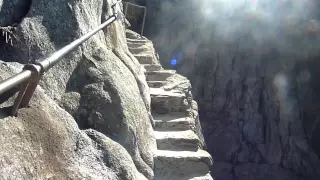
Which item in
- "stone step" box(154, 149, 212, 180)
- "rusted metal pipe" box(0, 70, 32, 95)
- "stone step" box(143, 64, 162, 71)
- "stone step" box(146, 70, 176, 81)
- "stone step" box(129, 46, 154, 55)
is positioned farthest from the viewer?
"stone step" box(129, 46, 154, 55)

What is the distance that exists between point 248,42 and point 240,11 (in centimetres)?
160

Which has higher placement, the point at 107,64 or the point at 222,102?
the point at 107,64

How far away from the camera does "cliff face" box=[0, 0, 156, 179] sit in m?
2.37

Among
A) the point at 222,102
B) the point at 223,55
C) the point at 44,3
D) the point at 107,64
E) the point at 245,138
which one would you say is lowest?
the point at 245,138

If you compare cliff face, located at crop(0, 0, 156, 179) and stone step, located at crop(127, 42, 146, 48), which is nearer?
cliff face, located at crop(0, 0, 156, 179)

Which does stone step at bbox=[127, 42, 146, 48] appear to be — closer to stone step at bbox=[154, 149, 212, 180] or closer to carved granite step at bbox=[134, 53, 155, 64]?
carved granite step at bbox=[134, 53, 155, 64]

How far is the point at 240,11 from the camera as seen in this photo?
18609mm

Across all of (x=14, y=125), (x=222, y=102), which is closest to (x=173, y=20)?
(x=222, y=102)

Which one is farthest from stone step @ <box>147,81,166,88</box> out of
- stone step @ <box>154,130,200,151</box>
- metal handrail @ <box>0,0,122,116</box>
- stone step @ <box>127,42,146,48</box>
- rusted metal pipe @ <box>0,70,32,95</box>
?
rusted metal pipe @ <box>0,70,32,95</box>

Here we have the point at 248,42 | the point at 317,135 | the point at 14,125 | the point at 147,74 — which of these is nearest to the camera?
the point at 14,125

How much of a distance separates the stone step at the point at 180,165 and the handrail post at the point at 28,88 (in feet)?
6.89

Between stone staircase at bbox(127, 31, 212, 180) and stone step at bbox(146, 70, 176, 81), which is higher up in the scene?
stone step at bbox(146, 70, 176, 81)

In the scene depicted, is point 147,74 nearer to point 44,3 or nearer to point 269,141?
point 44,3

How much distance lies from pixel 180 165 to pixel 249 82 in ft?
46.1
